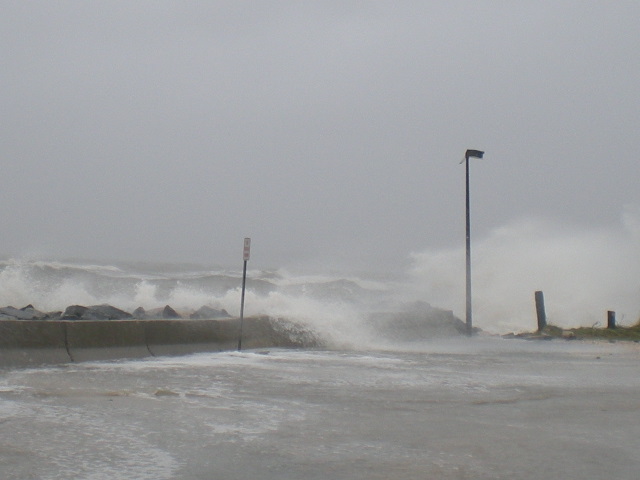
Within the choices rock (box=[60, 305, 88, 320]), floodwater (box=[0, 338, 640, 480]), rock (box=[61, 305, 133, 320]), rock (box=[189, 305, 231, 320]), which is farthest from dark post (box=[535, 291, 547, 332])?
rock (box=[60, 305, 88, 320])

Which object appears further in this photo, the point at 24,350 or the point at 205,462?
the point at 24,350

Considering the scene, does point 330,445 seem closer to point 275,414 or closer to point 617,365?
point 275,414

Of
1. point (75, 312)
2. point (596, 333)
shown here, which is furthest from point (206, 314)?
point (596, 333)

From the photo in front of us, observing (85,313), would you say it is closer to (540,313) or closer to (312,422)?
(312,422)

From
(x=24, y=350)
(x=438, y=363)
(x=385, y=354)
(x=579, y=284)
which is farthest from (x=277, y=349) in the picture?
(x=579, y=284)

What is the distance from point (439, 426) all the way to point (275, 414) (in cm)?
140

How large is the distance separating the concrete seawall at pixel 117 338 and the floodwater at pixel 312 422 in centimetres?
56

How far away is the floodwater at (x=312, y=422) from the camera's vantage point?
17.2 ft

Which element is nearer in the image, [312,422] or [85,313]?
[312,422]

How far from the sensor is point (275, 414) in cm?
728

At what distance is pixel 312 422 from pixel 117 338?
6182 millimetres

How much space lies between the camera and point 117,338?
12.4 metres

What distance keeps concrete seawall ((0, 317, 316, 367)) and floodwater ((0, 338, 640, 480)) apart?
1.84 ft

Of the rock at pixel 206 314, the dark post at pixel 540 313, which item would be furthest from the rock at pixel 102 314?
the dark post at pixel 540 313
